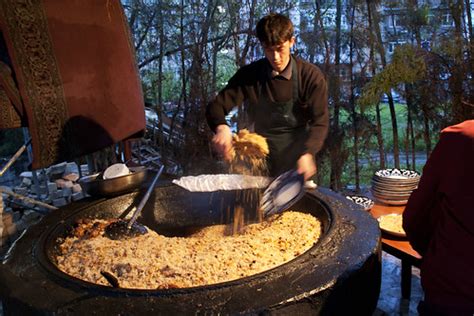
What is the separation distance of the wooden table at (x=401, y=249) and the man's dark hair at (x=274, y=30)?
1356 millimetres

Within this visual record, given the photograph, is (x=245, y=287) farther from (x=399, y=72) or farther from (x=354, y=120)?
(x=354, y=120)

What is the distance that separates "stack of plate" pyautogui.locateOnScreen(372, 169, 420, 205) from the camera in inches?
110

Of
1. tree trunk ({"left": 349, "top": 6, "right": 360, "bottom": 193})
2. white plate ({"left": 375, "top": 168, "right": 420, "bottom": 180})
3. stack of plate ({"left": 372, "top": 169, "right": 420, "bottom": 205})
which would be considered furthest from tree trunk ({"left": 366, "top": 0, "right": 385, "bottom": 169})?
stack of plate ({"left": 372, "top": 169, "right": 420, "bottom": 205})

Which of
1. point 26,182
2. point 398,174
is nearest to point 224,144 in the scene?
point 398,174

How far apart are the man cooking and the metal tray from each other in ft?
2.23

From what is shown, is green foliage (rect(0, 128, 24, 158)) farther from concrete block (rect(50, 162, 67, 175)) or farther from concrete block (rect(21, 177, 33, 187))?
concrete block (rect(50, 162, 67, 175))

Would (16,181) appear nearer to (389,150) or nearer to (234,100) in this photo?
(234,100)

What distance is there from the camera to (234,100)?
2959mm

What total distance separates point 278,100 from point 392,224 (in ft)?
3.98

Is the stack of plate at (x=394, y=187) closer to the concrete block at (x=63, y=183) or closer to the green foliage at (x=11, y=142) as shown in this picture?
the concrete block at (x=63, y=183)

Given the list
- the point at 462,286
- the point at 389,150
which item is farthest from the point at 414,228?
the point at 389,150

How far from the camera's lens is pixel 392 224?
2.46 meters

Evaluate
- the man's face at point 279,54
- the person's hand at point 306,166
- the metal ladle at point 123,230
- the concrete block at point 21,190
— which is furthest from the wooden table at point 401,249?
the concrete block at point 21,190

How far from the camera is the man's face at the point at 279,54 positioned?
103 inches
